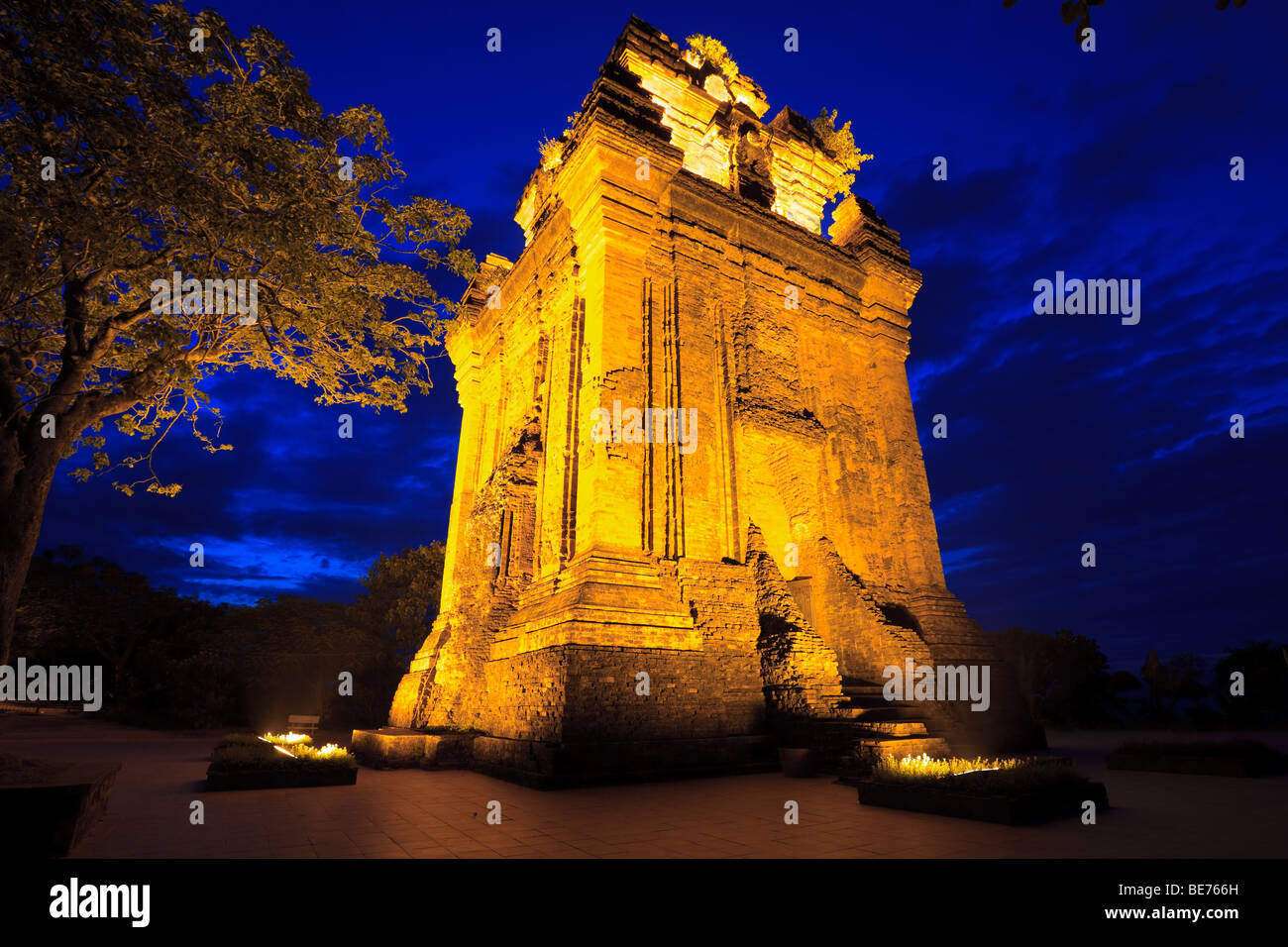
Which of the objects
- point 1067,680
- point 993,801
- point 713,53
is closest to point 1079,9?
point 993,801

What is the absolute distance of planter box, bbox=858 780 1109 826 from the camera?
5.82 m

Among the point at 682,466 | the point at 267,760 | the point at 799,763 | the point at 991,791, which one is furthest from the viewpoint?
the point at 682,466

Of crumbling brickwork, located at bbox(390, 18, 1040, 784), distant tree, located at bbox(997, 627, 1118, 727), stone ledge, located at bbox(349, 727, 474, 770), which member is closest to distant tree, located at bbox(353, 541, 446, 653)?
crumbling brickwork, located at bbox(390, 18, 1040, 784)

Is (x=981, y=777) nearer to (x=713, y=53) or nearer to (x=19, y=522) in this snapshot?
(x=19, y=522)

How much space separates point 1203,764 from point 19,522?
15.1 metres

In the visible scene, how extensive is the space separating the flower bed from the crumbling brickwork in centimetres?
361

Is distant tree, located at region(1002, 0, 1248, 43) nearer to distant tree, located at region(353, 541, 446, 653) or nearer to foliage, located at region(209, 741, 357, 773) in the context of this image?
foliage, located at region(209, 741, 357, 773)

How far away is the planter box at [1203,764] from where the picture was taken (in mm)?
8820

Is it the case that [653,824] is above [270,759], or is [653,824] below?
above

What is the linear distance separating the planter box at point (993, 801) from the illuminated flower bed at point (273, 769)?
275 inches

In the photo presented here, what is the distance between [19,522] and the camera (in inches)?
263

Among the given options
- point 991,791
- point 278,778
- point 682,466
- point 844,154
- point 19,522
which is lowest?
point 278,778

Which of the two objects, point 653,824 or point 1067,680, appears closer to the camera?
point 653,824

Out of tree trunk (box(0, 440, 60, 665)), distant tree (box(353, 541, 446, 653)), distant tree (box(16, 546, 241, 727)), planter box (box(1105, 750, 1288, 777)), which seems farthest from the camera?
distant tree (box(353, 541, 446, 653))
